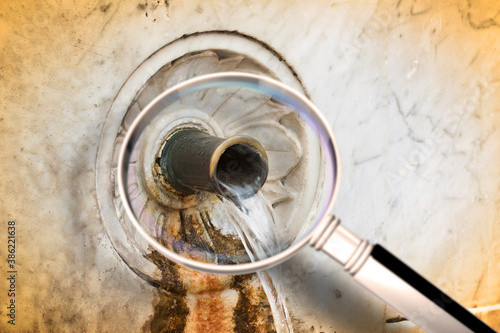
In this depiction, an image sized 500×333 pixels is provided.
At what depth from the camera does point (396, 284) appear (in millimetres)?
390

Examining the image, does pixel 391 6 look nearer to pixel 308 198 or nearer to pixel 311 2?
pixel 311 2

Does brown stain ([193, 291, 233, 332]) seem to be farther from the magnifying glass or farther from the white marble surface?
the magnifying glass

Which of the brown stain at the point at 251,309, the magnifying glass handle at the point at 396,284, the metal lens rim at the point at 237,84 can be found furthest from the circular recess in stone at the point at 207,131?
the magnifying glass handle at the point at 396,284

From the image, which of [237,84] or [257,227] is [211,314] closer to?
[257,227]

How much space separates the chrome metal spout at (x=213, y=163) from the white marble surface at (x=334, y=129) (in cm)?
15

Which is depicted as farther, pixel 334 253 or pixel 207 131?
pixel 207 131

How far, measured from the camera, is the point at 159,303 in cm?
89

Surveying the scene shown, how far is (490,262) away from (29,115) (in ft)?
3.89

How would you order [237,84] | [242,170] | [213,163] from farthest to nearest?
[242,170], [213,163], [237,84]

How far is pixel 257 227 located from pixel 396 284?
0.48 meters

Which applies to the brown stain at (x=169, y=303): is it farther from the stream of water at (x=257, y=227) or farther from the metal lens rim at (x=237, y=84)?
the metal lens rim at (x=237, y=84)

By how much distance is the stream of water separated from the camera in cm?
80

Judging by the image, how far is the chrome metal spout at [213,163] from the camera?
0.69 m

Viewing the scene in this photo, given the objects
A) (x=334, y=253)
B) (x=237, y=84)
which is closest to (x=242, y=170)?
(x=237, y=84)
